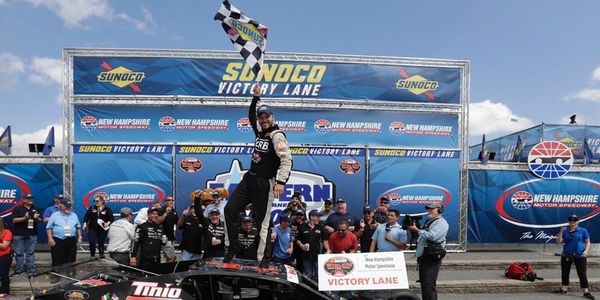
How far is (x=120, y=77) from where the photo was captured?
31.7 feet

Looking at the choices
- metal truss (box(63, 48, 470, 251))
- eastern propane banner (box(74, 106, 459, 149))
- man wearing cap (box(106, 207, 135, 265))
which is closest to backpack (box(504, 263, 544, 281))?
metal truss (box(63, 48, 470, 251))

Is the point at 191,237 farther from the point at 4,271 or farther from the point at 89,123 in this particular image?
the point at 89,123

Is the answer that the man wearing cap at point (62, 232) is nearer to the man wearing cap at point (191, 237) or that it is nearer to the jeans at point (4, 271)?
the jeans at point (4, 271)

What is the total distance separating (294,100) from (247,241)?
16.4 feet

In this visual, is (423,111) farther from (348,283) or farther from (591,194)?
(348,283)

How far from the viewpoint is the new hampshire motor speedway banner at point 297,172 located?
31.1 feet

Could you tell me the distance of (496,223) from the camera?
10.4 m

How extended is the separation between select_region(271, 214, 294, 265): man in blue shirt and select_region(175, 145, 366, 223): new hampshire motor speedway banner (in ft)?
8.85

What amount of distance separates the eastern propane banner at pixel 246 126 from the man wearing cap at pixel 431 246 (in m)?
4.84

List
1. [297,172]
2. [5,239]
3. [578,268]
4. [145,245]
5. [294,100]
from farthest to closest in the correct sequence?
[294,100] < [297,172] < [578,268] < [145,245] < [5,239]

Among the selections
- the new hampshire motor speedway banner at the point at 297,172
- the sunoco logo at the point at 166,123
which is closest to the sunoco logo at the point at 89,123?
→ the sunoco logo at the point at 166,123

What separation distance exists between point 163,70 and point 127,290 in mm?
7392

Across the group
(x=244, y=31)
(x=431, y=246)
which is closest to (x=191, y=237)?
(x=244, y=31)

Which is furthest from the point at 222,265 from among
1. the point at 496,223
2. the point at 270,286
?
the point at 496,223
